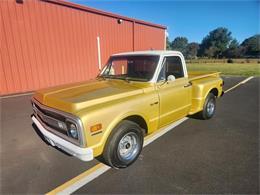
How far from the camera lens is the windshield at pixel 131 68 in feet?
12.7

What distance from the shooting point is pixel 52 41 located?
10.1 meters

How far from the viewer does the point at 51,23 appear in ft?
32.5

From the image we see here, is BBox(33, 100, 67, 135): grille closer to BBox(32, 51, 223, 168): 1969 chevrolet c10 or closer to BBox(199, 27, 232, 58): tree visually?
BBox(32, 51, 223, 168): 1969 chevrolet c10

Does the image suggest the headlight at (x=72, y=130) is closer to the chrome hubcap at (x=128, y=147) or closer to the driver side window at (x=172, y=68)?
the chrome hubcap at (x=128, y=147)

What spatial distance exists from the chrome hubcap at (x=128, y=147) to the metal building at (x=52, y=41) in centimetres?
804

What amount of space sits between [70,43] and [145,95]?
8.69m

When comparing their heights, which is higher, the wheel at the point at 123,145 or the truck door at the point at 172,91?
the truck door at the point at 172,91

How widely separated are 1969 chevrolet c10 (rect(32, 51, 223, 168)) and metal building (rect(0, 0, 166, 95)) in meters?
6.44

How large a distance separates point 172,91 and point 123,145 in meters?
1.53

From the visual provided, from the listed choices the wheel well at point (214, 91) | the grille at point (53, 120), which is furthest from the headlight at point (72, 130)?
the wheel well at point (214, 91)

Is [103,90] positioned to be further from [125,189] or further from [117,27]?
[117,27]

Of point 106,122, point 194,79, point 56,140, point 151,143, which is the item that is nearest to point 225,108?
point 194,79

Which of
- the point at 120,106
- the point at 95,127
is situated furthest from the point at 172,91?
the point at 95,127

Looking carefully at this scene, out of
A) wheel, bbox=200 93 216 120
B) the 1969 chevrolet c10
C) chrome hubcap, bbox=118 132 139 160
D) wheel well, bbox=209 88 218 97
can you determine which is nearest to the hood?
the 1969 chevrolet c10
